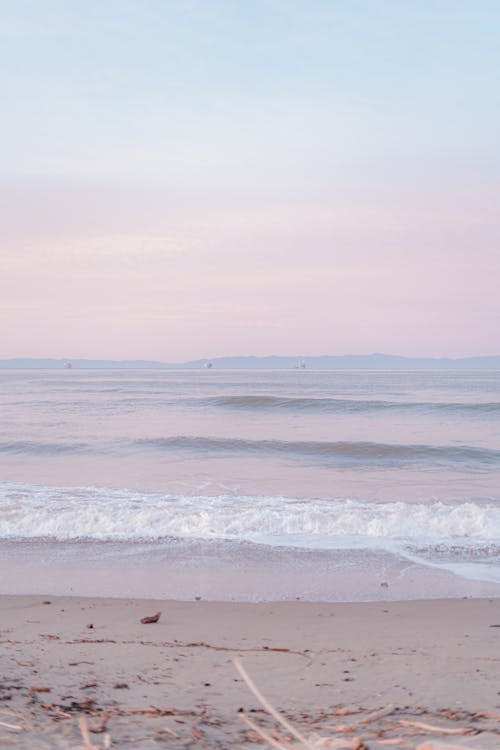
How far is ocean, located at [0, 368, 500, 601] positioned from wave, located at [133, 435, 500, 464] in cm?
6

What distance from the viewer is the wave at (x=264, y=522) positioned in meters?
8.68

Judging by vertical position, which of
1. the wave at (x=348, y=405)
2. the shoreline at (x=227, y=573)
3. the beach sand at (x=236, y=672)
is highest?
the wave at (x=348, y=405)

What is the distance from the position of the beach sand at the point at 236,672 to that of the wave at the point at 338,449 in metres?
11.5

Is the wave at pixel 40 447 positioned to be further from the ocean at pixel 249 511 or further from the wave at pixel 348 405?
the wave at pixel 348 405

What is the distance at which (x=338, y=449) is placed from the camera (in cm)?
1880

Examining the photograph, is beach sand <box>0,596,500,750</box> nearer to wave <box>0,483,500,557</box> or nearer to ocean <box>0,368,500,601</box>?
ocean <box>0,368,500,601</box>

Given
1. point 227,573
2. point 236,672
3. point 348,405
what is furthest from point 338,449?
point 236,672

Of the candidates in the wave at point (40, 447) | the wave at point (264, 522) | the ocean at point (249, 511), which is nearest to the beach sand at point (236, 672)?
the ocean at point (249, 511)

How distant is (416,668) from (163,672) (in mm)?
1608

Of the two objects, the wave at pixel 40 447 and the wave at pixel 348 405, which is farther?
the wave at pixel 348 405

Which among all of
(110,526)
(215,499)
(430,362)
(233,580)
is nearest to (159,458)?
(215,499)

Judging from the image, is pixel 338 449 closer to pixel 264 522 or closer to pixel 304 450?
pixel 304 450

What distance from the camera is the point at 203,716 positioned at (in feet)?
10.3

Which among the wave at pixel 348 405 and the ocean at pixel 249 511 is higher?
the wave at pixel 348 405
